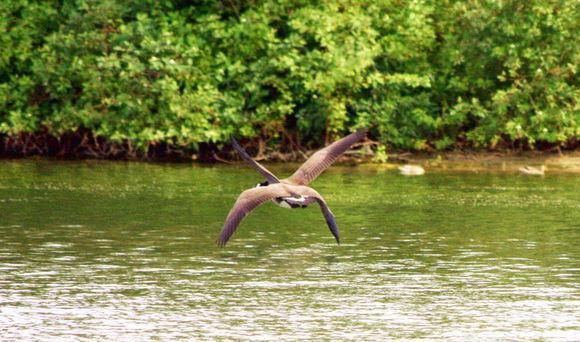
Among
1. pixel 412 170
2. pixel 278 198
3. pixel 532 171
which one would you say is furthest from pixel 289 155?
pixel 278 198

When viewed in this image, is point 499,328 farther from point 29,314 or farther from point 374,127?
point 374,127

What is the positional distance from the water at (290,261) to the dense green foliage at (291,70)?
331 centimetres

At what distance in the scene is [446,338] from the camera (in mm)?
15664

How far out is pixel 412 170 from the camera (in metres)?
34.6

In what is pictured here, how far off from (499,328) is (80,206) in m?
12.9

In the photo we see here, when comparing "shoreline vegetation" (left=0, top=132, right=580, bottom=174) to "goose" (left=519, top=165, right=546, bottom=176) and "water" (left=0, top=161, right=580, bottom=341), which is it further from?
"water" (left=0, top=161, right=580, bottom=341)

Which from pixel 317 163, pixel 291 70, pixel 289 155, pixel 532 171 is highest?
pixel 291 70

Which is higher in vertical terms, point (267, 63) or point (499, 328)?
point (267, 63)

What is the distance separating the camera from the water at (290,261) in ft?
54.0

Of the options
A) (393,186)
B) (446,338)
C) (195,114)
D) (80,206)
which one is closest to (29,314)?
(446,338)

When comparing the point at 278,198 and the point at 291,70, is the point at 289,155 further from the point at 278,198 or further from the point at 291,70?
the point at 278,198

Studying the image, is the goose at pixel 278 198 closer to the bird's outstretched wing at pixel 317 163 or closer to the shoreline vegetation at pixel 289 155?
the bird's outstretched wing at pixel 317 163

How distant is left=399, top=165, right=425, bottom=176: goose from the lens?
34438 mm

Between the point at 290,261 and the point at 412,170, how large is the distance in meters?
13.9
